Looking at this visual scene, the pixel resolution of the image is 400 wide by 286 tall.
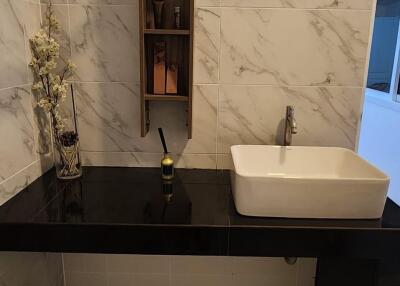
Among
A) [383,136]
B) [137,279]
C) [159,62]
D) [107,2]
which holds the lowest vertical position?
[137,279]

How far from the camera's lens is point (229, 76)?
5.22ft

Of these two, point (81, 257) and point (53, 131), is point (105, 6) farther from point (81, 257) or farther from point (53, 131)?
point (81, 257)

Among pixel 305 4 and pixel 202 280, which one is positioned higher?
pixel 305 4

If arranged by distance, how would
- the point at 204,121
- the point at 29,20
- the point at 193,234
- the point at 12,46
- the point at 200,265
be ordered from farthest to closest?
the point at 200,265
the point at 204,121
the point at 29,20
the point at 12,46
the point at 193,234

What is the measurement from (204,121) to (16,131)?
29.5 inches

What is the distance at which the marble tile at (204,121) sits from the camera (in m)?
1.61

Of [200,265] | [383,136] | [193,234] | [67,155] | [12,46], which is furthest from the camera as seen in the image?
[383,136]

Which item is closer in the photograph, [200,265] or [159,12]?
[159,12]

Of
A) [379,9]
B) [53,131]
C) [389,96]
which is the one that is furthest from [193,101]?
[379,9]

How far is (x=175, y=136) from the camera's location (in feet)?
5.47

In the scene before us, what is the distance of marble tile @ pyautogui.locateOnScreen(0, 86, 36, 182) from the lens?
4.19 feet

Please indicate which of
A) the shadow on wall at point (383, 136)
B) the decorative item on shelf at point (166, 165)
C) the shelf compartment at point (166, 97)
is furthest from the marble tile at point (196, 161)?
the shadow on wall at point (383, 136)

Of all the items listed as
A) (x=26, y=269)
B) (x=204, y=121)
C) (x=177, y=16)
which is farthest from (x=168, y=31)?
(x=26, y=269)

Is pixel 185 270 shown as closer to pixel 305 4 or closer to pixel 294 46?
pixel 294 46
